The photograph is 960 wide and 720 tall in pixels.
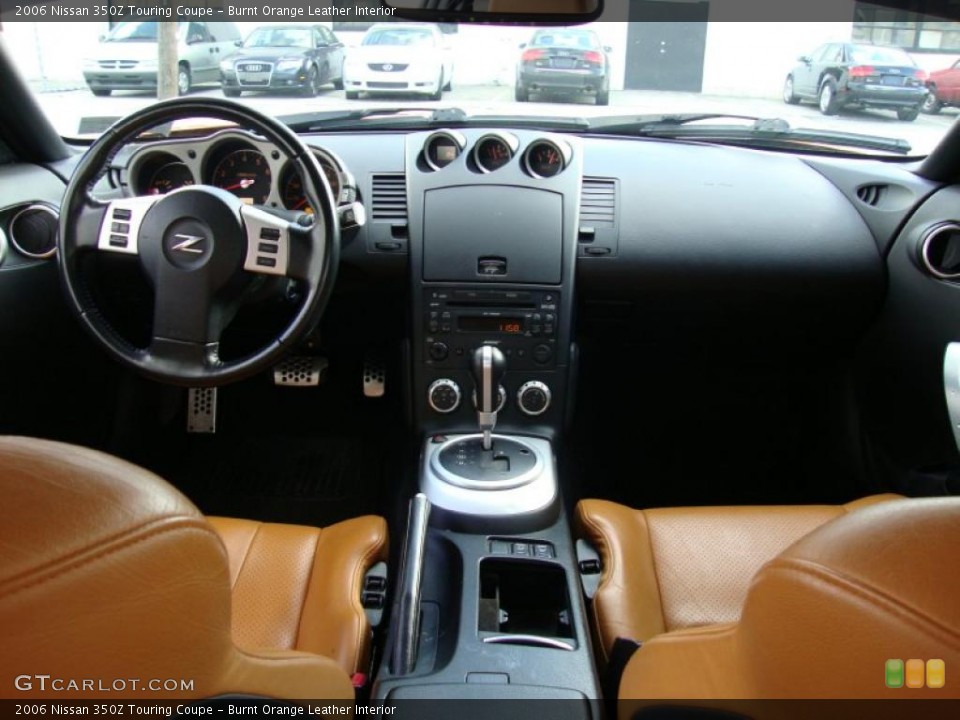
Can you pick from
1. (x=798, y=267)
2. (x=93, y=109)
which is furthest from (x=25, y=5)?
(x=798, y=267)

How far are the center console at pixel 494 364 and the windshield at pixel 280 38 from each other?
2.99 feet

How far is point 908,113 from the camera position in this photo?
2.75m

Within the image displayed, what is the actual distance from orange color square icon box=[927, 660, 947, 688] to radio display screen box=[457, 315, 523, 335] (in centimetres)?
176

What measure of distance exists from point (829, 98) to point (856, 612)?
8.68 feet

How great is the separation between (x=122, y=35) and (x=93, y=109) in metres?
0.50

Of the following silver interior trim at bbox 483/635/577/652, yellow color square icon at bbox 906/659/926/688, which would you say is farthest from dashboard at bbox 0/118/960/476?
yellow color square icon at bbox 906/659/926/688

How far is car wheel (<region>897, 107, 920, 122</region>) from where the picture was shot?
8.97ft

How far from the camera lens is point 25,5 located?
7.95 ft

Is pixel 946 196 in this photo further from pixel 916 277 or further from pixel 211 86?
pixel 211 86

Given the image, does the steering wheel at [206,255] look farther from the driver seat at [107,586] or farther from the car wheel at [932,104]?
the car wheel at [932,104]

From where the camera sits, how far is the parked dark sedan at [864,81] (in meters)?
2.73

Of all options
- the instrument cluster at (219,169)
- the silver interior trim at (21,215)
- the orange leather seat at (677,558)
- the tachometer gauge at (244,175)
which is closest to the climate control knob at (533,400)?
the orange leather seat at (677,558)

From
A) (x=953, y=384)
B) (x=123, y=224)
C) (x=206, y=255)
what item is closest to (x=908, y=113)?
Answer: (x=953, y=384)

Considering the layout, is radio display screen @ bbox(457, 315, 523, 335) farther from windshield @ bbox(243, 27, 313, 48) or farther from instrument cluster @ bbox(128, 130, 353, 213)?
windshield @ bbox(243, 27, 313, 48)
